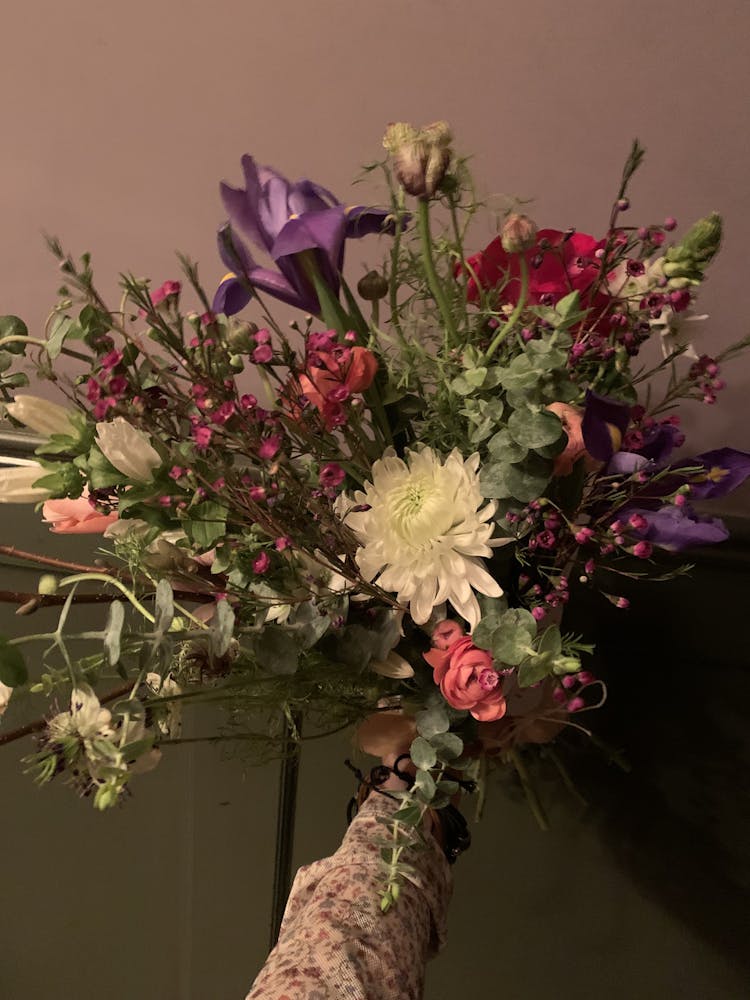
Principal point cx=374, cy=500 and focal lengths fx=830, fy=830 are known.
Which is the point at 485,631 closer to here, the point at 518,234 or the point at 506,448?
the point at 506,448

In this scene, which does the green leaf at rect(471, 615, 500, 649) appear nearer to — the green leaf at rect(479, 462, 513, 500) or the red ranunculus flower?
the green leaf at rect(479, 462, 513, 500)

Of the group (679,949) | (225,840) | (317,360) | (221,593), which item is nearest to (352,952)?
(221,593)

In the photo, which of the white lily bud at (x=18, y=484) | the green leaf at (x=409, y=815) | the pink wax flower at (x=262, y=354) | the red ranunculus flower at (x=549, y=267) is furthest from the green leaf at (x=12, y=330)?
the green leaf at (x=409, y=815)

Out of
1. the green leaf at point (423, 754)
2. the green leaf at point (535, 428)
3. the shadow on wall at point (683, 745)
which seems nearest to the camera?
the green leaf at point (535, 428)

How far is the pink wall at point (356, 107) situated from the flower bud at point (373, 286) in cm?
30

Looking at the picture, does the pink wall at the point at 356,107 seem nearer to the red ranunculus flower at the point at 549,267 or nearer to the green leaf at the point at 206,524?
the red ranunculus flower at the point at 549,267

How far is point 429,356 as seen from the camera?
1.85 feet

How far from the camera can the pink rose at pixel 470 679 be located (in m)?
0.53

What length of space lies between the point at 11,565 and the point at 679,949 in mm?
934

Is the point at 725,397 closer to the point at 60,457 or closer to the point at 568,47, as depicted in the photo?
the point at 568,47

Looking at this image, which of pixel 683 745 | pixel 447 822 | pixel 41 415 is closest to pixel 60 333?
pixel 41 415

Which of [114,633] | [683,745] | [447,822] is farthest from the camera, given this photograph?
[683,745]

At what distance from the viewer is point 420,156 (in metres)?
0.48

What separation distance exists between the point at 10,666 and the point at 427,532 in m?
0.26
